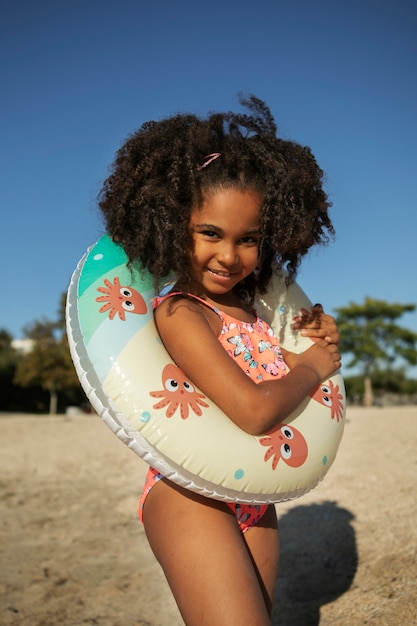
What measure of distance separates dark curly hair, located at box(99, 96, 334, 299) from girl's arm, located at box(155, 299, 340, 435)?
0.22m

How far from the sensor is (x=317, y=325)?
109 inches

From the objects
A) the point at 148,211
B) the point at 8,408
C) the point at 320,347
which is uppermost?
the point at 148,211

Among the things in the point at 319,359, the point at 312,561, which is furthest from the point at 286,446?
the point at 312,561

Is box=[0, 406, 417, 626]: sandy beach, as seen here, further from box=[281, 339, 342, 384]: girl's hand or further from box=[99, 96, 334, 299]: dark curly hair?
box=[99, 96, 334, 299]: dark curly hair

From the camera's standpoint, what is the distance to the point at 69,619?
3.36 meters

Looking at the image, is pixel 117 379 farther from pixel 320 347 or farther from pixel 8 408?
pixel 8 408

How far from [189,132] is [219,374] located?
105cm

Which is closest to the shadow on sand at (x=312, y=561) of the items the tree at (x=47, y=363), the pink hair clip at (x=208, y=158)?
the pink hair clip at (x=208, y=158)

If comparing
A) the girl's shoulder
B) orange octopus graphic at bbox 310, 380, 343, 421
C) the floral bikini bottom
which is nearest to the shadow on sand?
the floral bikini bottom

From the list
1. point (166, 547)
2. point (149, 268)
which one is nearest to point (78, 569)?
point (166, 547)

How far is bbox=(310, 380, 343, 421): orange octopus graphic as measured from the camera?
2.43 m

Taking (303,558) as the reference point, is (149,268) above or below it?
above

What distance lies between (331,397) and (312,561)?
2137 millimetres

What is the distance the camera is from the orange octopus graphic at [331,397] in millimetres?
2428
